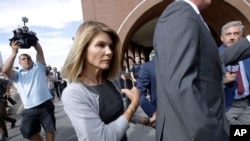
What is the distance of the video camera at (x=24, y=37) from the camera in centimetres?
434

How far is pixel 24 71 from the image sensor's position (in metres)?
4.82

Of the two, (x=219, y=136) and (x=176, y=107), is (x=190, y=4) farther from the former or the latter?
(x=219, y=136)

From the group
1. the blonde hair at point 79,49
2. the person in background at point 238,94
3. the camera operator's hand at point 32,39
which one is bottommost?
the person in background at point 238,94

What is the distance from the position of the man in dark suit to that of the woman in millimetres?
313

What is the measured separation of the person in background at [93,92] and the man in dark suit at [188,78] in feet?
1.02

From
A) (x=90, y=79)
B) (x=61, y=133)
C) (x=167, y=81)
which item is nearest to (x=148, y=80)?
(x=90, y=79)

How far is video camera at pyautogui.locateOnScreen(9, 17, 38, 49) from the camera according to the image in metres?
4.34

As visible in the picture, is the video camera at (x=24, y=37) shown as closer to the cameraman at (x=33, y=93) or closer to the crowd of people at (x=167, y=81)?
the cameraman at (x=33, y=93)

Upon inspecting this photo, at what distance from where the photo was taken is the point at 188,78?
1560 millimetres

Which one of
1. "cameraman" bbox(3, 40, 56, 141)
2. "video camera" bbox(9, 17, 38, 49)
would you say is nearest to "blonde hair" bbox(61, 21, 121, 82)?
"video camera" bbox(9, 17, 38, 49)

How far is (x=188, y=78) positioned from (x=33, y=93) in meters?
3.63

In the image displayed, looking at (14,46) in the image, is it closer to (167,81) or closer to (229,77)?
(229,77)

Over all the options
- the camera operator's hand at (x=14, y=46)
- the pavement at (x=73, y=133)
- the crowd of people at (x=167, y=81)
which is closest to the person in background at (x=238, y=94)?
the crowd of people at (x=167, y=81)

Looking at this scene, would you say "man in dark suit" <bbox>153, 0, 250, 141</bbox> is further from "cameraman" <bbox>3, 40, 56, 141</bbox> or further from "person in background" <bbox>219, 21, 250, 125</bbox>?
"cameraman" <bbox>3, 40, 56, 141</bbox>
